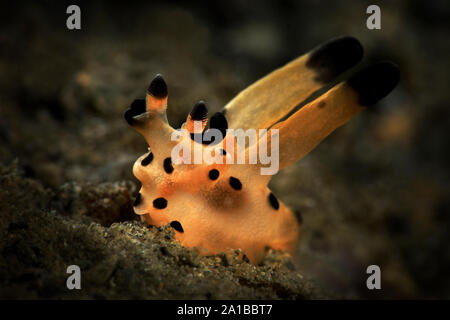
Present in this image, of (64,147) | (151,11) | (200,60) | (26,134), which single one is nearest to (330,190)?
(200,60)

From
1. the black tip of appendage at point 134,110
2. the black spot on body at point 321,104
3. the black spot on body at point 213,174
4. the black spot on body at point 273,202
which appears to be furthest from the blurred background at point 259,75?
the black spot on body at point 321,104

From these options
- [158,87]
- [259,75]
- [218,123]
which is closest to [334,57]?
[218,123]

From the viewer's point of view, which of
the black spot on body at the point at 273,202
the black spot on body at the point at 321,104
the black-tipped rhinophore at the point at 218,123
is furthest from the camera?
the black spot on body at the point at 273,202

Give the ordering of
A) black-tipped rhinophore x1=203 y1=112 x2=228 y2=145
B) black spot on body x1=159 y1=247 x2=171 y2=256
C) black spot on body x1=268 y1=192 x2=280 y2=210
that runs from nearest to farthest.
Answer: black spot on body x1=159 y1=247 x2=171 y2=256, black-tipped rhinophore x1=203 y1=112 x2=228 y2=145, black spot on body x1=268 y1=192 x2=280 y2=210

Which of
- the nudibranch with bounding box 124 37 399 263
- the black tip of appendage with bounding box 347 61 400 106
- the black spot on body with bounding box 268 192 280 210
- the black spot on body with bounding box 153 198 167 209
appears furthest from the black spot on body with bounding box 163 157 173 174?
the black tip of appendage with bounding box 347 61 400 106

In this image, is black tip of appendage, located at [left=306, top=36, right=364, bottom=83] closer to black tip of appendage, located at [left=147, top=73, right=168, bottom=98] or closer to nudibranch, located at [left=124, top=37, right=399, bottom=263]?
nudibranch, located at [left=124, top=37, right=399, bottom=263]

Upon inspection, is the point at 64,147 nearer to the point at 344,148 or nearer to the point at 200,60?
the point at 200,60

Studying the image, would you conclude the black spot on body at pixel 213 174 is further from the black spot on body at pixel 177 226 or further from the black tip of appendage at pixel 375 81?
the black tip of appendage at pixel 375 81
